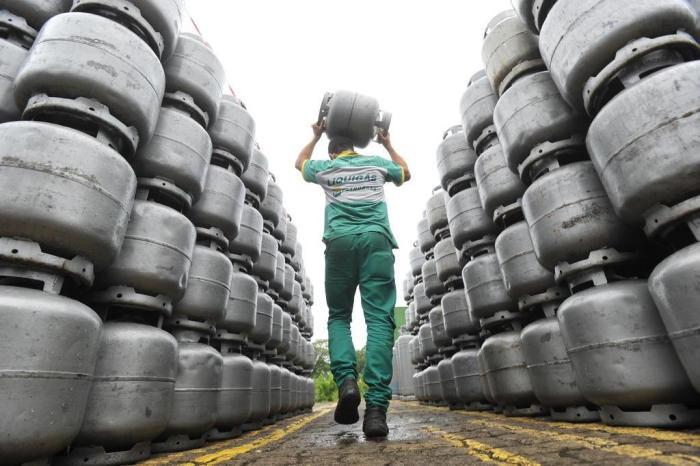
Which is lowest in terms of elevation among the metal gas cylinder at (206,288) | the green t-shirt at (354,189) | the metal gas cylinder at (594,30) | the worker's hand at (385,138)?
the metal gas cylinder at (206,288)

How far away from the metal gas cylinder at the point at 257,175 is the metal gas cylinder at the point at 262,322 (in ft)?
4.41

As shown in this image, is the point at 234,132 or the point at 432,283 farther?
the point at 432,283

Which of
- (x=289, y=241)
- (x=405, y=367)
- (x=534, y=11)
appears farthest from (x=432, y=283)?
(x=405, y=367)

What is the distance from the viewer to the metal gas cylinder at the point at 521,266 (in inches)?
127

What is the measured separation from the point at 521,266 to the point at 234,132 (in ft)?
10.4

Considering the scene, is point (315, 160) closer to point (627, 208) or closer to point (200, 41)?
point (200, 41)

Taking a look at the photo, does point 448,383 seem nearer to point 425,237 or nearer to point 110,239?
point 425,237

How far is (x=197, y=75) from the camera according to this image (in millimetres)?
3514

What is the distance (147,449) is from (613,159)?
129 inches

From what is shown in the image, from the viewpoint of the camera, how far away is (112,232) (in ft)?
7.27

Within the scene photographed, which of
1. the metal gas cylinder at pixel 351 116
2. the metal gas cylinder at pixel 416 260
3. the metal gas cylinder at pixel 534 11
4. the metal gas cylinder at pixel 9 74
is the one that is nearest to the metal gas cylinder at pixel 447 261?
the metal gas cylinder at pixel 351 116

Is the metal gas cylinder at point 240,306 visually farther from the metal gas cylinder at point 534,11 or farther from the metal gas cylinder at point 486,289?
the metal gas cylinder at point 534,11

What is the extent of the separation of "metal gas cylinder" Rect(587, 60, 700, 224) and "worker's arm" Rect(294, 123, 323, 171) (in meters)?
2.25

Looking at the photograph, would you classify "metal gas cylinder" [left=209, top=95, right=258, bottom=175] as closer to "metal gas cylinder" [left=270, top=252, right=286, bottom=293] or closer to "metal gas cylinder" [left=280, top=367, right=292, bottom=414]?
"metal gas cylinder" [left=270, top=252, right=286, bottom=293]
